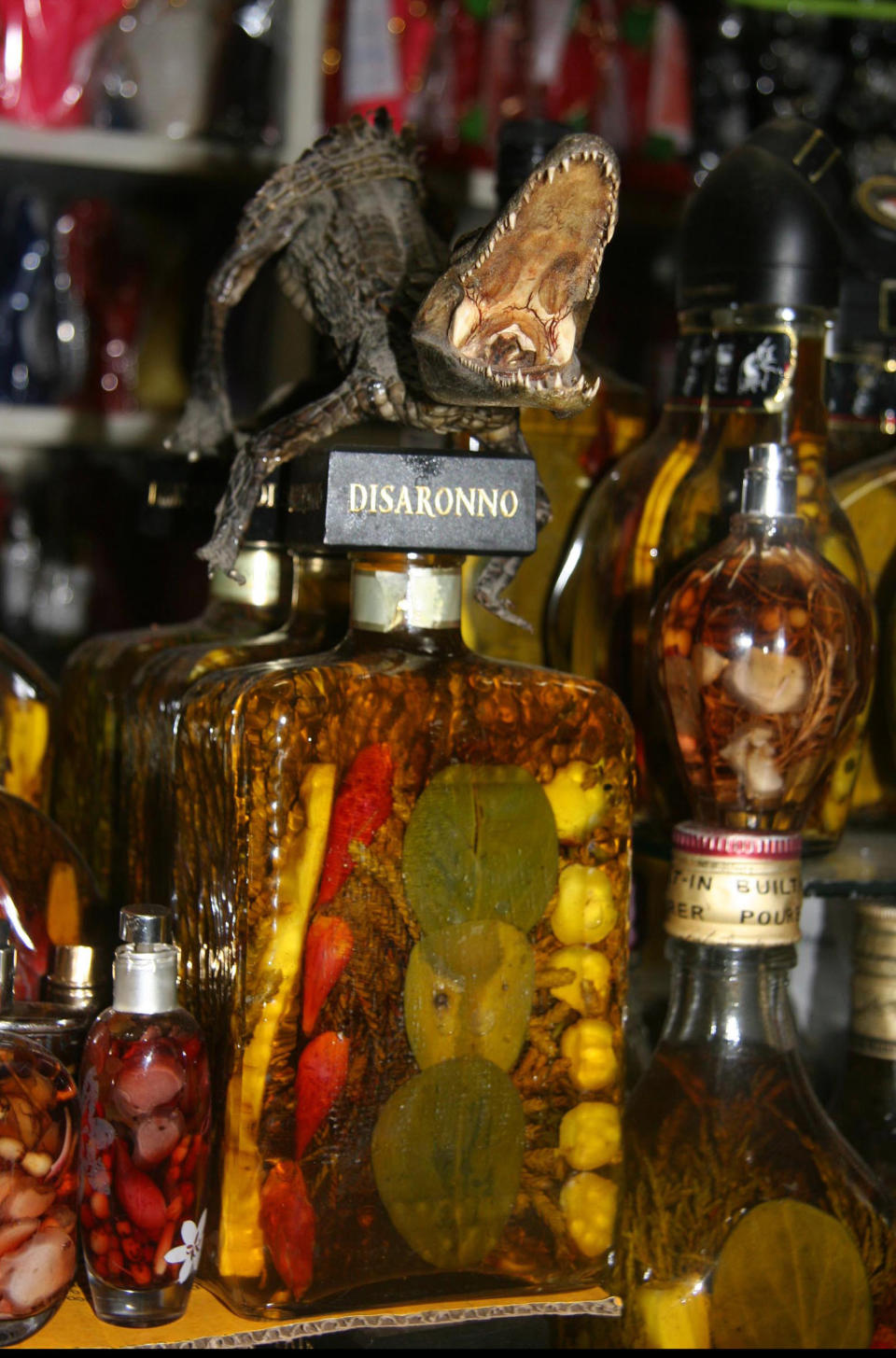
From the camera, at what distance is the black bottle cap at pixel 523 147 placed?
679 millimetres

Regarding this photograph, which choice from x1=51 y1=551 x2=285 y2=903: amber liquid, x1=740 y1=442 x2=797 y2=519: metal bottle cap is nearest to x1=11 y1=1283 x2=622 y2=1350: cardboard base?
x1=51 y1=551 x2=285 y2=903: amber liquid

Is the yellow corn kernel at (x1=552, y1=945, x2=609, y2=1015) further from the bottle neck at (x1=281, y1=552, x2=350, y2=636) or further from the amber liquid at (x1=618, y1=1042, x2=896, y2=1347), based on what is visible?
the bottle neck at (x1=281, y1=552, x2=350, y2=636)

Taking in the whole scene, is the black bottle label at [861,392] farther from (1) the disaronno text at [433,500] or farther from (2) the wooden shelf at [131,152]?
(2) the wooden shelf at [131,152]

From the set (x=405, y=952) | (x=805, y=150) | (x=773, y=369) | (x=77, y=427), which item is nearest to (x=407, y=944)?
(x=405, y=952)

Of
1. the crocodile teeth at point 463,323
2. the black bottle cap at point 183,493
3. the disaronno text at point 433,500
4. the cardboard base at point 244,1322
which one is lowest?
the cardboard base at point 244,1322

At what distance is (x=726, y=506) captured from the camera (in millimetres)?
682

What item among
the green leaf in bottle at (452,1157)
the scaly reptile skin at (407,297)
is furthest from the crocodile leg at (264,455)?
the green leaf in bottle at (452,1157)

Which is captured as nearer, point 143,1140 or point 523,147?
point 143,1140

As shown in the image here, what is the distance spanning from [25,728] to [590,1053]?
33 cm

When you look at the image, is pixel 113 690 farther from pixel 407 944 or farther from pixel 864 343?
pixel 864 343

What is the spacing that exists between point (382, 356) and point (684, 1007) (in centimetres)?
29

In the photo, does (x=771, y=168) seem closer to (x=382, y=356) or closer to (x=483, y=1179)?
(x=382, y=356)

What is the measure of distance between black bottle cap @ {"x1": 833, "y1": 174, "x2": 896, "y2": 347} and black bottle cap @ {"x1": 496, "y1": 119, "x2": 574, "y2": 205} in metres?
0.21

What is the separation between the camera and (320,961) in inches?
20.0
